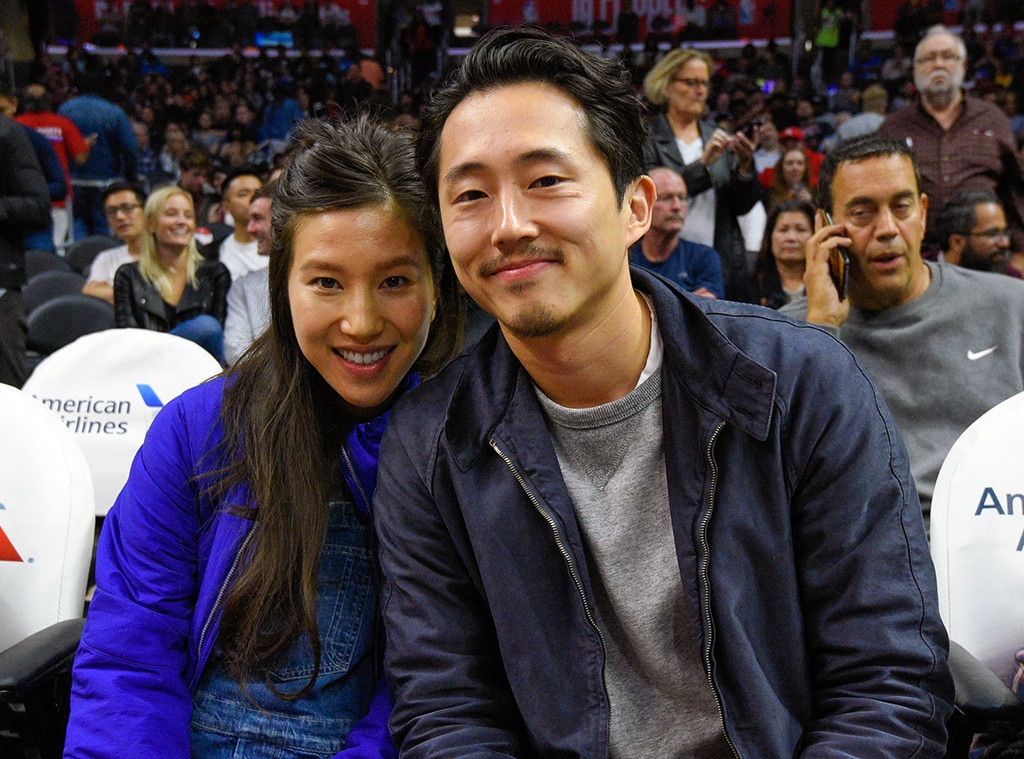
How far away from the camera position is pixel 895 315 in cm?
238

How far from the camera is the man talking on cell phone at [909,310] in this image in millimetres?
2275

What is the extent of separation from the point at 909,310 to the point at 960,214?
1936 millimetres

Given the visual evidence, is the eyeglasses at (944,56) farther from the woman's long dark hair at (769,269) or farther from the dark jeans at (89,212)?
the dark jeans at (89,212)

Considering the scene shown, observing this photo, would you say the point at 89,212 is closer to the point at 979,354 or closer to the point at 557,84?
the point at 979,354

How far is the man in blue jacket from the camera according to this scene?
129 centimetres

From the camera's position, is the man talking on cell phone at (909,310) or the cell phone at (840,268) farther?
the cell phone at (840,268)

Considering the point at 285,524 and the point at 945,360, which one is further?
the point at 945,360

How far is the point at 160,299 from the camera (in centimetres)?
443

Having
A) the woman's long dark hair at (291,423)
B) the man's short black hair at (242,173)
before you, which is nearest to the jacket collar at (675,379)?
the woman's long dark hair at (291,423)

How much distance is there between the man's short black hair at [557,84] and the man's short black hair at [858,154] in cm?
120

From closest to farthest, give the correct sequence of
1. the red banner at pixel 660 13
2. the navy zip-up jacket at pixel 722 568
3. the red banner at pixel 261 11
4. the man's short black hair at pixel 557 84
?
the navy zip-up jacket at pixel 722 568, the man's short black hair at pixel 557 84, the red banner at pixel 660 13, the red banner at pixel 261 11

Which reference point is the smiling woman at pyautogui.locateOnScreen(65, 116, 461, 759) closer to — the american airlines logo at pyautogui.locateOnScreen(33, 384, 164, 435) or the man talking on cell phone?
the american airlines logo at pyautogui.locateOnScreen(33, 384, 164, 435)

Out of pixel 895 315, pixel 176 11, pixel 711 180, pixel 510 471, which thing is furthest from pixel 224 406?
pixel 176 11

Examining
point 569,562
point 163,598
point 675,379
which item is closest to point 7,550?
point 163,598
